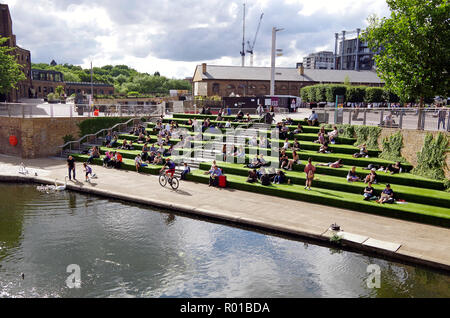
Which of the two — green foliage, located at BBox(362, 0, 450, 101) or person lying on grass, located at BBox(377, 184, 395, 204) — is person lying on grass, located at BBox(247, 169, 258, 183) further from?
green foliage, located at BBox(362, 0, 450, 101)

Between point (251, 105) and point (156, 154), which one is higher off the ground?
point (251, 105)

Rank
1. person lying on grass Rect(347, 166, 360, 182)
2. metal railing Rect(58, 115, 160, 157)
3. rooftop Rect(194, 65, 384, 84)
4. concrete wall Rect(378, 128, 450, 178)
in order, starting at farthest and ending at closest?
rooftop Rect(194, 65, 384, 84)
metal railing Rect(58, 115, 160, 157)
concrete wall Rect(378, 128, 450, 178)
person lying on grass Rect(347, 166, 360, 182)

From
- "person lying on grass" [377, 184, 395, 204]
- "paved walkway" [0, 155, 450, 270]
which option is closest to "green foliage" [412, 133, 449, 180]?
"person lying on grass" [377, 184, 395, 204]

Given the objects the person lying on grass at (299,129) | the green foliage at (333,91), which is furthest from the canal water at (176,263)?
the green foliage at (333,91)

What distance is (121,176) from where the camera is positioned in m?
20.5

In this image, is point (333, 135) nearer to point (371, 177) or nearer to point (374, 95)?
point (371, 177)

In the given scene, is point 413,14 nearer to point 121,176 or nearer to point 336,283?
point 336,283

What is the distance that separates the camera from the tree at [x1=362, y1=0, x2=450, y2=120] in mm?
17641

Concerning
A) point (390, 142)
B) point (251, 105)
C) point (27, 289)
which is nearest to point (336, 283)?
point (27, 289)

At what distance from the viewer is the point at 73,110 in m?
29.0

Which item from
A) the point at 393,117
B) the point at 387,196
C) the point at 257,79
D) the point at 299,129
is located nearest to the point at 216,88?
the point at 257,79

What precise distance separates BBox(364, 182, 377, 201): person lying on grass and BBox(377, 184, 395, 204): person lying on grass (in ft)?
1.36

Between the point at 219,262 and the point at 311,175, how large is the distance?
25.4ft
